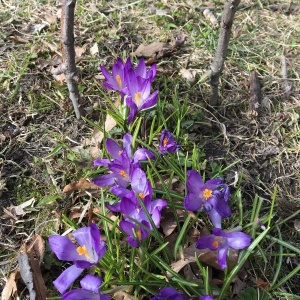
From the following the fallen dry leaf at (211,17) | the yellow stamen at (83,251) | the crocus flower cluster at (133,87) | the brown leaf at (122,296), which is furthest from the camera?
the fallen dry leaf at (211,17)

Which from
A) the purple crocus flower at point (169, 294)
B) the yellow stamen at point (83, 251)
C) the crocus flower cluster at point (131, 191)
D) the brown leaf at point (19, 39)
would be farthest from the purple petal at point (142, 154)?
the brown leaf at point (19, 39)

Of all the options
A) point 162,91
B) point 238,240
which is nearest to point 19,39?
point 162,91

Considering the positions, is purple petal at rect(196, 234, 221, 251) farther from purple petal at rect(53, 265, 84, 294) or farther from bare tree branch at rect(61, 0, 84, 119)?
bare tree branch at rect(61, 0, 84, 119)

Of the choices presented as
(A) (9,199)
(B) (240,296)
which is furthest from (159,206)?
(A) (9,199)

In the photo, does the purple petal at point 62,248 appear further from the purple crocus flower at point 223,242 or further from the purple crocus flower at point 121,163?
the purple crocus flower at point 223,242

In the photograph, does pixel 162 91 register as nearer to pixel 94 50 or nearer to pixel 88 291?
pixel 94 50
